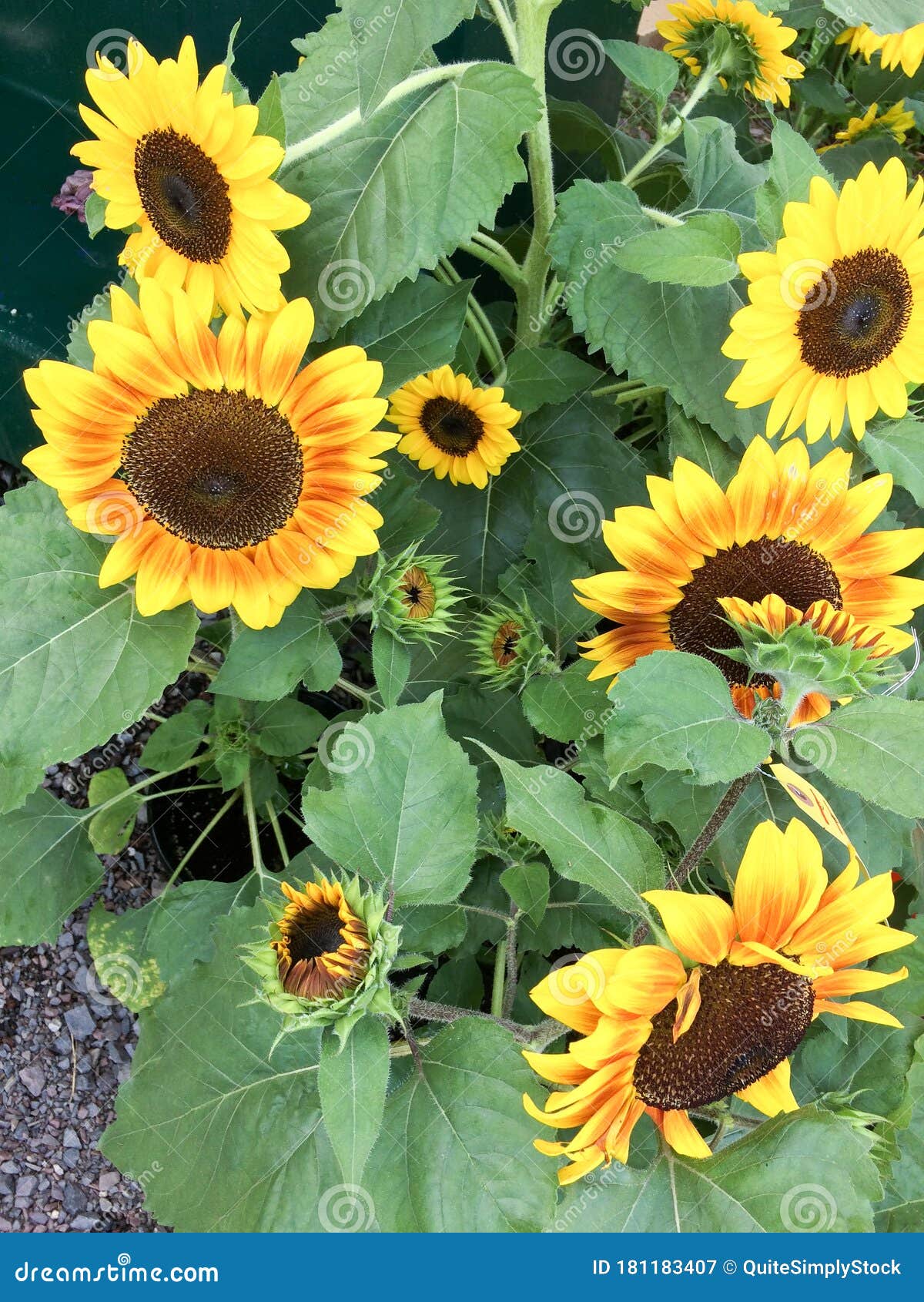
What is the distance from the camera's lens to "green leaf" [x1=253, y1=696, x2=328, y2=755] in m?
1.21

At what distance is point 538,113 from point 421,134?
0.31 feet

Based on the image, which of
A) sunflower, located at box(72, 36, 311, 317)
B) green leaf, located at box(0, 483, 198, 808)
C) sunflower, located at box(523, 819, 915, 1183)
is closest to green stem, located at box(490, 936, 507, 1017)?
sunflower, located at box(523, 819, 915, 1183)

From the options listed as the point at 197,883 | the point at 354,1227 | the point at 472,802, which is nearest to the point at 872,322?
the point at 472,802

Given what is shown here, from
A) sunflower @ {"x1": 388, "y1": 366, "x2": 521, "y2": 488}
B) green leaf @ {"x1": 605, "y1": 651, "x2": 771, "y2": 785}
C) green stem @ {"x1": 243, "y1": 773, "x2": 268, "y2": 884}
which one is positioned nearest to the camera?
green leaf @ {"x1": 605, "y1": 651, "x2": 771, "y2": 785}

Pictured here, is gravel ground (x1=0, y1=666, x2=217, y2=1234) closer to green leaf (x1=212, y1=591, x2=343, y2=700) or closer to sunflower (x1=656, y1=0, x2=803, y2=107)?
green leaf (x1=212, y1=591, x2=343, y2=700)

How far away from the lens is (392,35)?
0.61 m

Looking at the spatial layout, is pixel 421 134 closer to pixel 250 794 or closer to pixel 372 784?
pixel 372 784

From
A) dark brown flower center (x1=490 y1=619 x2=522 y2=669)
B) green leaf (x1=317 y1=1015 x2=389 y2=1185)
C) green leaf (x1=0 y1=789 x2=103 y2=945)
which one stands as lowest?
green leaf (x1=317 y1=1015 x2=389 y2=1185)

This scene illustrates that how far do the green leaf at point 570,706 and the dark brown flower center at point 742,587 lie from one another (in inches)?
5.6

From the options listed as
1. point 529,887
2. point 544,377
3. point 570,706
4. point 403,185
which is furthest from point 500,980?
point 403,185

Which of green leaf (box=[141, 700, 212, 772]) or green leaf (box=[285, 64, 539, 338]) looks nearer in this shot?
green leaf (box=[285, 64, 539, 338])

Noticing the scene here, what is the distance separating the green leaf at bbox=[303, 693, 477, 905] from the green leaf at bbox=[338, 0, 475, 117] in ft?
1.40

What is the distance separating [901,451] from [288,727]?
716 millimetres

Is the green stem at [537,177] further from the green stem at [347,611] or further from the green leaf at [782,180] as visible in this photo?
the green stem at [347,611]
